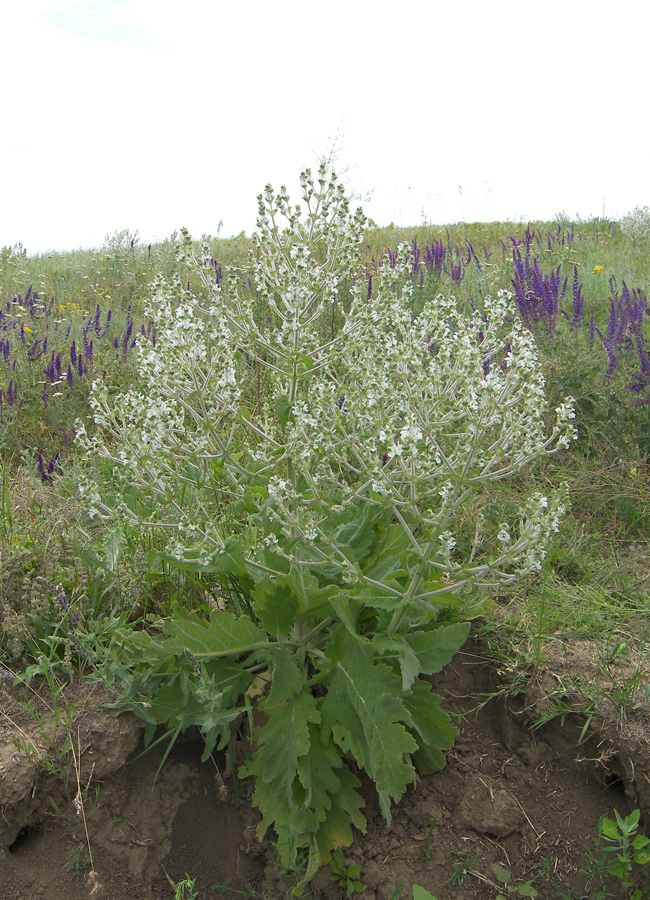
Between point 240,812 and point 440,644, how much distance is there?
1.09 m

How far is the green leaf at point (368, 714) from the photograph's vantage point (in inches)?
81.8

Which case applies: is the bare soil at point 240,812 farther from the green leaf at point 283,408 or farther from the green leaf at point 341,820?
the green leaf at point 283,408

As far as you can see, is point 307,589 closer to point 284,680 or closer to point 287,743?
point 284,680

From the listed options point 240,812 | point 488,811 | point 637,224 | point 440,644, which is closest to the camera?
point 440,644

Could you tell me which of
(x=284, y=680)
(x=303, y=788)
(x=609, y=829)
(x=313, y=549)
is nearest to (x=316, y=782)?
(x=303, y=788)

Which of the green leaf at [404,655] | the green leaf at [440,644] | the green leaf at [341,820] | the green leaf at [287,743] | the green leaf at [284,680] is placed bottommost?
the green leaf at [341,820]

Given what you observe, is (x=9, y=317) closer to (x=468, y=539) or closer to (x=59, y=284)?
(x=59, y=284)

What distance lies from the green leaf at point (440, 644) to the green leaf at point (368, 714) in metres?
0.14

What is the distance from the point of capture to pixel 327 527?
8.48 feet

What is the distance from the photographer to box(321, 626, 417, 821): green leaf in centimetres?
208

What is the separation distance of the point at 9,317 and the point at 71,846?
5.25 m

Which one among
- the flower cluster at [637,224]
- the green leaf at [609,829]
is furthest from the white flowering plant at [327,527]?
the flower cluster at [637,224]

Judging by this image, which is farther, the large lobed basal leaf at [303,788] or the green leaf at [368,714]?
the large lobed basal leaf at [303,788]

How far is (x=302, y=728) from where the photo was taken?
226cm
